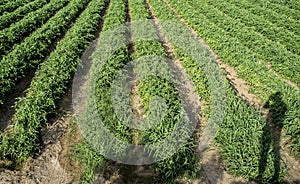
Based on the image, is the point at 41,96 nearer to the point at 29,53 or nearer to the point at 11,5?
the point at 29,53

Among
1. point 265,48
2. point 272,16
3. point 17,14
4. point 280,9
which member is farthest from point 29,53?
point 280,9

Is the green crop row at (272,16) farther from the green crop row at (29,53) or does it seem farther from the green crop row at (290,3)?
the green crop row at (29,53)

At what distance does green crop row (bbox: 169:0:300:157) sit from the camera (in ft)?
31.1

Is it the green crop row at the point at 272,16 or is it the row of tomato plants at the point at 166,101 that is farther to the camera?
the green crop row at the point at 272,16

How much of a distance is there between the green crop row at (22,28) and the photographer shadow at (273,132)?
10.9 m

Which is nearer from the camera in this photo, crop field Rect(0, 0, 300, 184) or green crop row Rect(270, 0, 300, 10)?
crop field Rect(0, 0, 300, 184)

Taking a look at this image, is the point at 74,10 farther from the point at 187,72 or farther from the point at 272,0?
the point at 272,0

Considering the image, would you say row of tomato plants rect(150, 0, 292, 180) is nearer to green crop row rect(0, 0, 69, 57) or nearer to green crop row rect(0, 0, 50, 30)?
green crop row rect(0, 0, 69, 57)

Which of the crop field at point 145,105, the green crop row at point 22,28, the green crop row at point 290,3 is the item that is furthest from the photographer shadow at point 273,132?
the green crop row at point 290,3

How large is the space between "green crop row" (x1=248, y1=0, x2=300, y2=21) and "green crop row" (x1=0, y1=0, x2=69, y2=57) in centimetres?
1559

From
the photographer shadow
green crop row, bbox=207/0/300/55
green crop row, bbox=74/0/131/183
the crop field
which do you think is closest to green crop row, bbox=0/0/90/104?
the crop field

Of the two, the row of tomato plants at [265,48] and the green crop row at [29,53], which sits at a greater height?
the green crop row at [29,53]

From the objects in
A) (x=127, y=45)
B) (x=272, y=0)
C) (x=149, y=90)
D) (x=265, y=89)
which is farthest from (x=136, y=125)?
(x=272, y=0)

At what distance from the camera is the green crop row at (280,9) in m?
21.3
